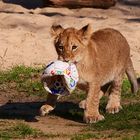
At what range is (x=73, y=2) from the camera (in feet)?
50.0

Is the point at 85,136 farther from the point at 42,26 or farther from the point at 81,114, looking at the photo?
the point at 42,26

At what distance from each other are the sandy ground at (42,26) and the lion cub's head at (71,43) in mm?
3534

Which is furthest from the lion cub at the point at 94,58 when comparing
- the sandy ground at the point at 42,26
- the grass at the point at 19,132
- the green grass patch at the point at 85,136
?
the sandy ground at the point at 42,26

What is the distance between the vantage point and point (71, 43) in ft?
26.1

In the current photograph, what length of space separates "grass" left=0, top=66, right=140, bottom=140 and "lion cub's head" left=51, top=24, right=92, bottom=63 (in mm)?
855

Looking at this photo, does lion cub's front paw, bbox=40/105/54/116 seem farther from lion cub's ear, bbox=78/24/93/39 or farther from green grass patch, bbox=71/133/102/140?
lion cub's ear, bbox=78/24/93/39

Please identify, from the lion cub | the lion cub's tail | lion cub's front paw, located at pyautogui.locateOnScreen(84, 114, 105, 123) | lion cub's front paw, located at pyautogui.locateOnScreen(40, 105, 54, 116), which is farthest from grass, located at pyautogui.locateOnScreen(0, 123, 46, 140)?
the lion cub's tail

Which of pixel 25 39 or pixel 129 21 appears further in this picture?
pixel 129 21

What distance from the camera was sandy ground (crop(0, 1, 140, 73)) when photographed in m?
12.3

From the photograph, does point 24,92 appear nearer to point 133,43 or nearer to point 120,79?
point 120,79

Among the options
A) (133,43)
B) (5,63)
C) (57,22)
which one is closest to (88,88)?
(5,63)

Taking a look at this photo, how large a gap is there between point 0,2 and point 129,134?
919 cm

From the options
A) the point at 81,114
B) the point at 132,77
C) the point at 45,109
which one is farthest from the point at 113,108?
the point at 45,109

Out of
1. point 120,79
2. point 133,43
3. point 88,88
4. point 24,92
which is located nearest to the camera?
point 88,88
